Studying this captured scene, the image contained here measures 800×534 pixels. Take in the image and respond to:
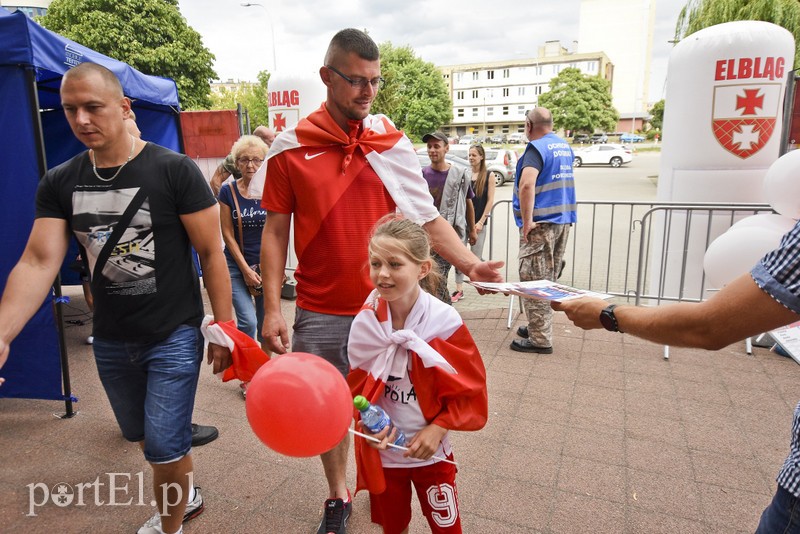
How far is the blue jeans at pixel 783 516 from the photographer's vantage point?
53.1 inches

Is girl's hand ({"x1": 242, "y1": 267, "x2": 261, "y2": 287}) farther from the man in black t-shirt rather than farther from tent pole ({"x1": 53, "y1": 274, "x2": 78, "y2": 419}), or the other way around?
the man in black t-shirt

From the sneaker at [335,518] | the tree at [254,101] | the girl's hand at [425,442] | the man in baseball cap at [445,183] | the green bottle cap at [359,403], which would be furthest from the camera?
the tree at [254,101]

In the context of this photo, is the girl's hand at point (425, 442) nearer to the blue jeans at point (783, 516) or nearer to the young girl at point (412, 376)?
the young girl at point (412, 376)

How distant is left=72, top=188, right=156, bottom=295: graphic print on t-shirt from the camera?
2.16 metres

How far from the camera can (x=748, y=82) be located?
532 cm

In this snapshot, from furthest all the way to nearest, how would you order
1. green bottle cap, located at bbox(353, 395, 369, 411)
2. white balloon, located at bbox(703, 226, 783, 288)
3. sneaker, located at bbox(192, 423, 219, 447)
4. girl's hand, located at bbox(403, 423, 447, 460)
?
white balloon, located at bbox(703, 226, 783, 288), sneaker, located at bbox(192, 423, 219, 447), girl's hand, located at bbox(403, 423, 447, 460), green bottle cap, located at bbox(353, 395, 369, 411)

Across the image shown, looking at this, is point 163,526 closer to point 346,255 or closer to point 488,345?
point 346,255

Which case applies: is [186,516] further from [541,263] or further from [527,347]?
[541,263]

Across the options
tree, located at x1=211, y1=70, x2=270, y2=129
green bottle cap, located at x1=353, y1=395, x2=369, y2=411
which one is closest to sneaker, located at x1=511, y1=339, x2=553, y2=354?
green bottle cap, located at x1=353, y1=395, x2=369, y2=411

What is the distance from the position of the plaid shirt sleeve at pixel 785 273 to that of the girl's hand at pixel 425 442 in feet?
3.63

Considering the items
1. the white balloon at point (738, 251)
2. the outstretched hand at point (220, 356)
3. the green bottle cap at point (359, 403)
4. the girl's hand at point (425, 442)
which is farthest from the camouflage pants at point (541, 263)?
the green bottle cap at point (359, 403)

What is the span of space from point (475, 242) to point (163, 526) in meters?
4.87

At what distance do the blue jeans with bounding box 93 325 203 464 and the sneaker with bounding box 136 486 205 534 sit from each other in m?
0.54

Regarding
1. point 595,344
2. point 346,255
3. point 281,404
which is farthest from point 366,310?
point 595,344
